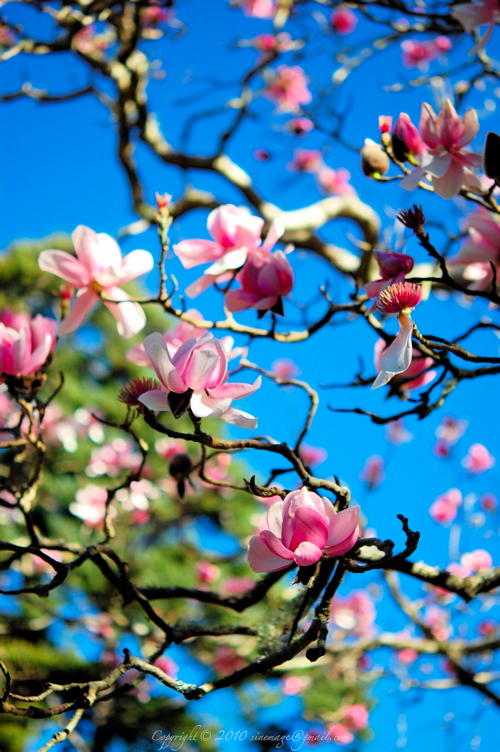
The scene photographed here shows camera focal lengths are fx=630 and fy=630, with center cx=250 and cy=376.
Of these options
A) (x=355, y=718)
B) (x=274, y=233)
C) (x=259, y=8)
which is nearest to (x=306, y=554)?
(x=274, y=233)

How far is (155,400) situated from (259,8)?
11.0ft

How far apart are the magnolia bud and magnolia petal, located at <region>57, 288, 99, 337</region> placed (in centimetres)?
53

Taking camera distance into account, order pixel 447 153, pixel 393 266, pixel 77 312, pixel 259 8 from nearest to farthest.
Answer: pixel 393 266, pixel 447 153, pixel 77 312, pixel 259 8

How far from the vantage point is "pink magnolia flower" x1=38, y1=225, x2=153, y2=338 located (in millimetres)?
1045

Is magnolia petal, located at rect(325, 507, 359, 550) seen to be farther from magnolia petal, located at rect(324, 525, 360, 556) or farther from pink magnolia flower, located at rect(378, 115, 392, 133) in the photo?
pink magnolia flower, located at rect(378, 115, 392, 133)

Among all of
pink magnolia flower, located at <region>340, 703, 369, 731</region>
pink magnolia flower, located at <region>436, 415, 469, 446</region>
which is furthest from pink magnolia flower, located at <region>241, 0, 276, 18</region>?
pink magnolia flower, located at <region>340, 703, 369, 731</region>

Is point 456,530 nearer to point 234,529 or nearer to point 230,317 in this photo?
point 230,317

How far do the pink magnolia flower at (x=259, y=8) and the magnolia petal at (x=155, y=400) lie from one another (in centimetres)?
330

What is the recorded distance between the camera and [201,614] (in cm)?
396

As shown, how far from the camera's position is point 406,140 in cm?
107

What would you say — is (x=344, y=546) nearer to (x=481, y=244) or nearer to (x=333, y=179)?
(x=481, y=244)

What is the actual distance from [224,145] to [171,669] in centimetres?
304

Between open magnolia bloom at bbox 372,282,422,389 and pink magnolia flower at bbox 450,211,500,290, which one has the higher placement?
pink magnolia flower at bbox 450,211,500,290

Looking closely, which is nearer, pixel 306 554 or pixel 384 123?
pixel 306 554
